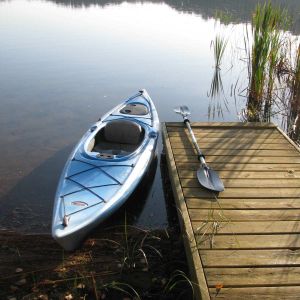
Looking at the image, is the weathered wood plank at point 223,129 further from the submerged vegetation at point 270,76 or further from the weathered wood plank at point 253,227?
the weathered wood plank at point 253,227

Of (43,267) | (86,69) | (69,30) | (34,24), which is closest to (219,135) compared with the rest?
(43,267)

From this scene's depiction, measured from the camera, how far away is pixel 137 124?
5.73m

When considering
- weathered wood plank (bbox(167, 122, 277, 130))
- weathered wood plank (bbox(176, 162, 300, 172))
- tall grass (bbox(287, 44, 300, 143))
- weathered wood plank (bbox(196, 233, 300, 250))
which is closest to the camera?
weathered wood plank (bbox(196, 233, 300, 250))

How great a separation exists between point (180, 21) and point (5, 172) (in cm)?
1500

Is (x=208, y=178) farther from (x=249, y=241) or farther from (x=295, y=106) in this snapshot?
(x=295, y=106)

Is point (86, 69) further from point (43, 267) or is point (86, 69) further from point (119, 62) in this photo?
point (43, 267)

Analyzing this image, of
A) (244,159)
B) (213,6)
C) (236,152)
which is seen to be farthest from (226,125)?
(213,6)

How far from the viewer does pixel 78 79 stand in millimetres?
10156

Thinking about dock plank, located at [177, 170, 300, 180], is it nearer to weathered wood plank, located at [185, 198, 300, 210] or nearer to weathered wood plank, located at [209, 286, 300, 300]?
weathered wood plank, located at [185, 198, 300, 210]

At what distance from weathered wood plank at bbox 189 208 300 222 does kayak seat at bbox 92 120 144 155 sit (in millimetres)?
2227

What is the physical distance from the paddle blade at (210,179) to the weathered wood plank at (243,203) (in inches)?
6.0

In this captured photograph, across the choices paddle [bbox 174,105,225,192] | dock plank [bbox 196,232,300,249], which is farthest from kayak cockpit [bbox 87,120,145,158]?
dock plank [bbox 196,232,300,249]

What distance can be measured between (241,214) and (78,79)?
24.6ft

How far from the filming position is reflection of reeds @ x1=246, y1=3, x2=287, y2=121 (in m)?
6.72
